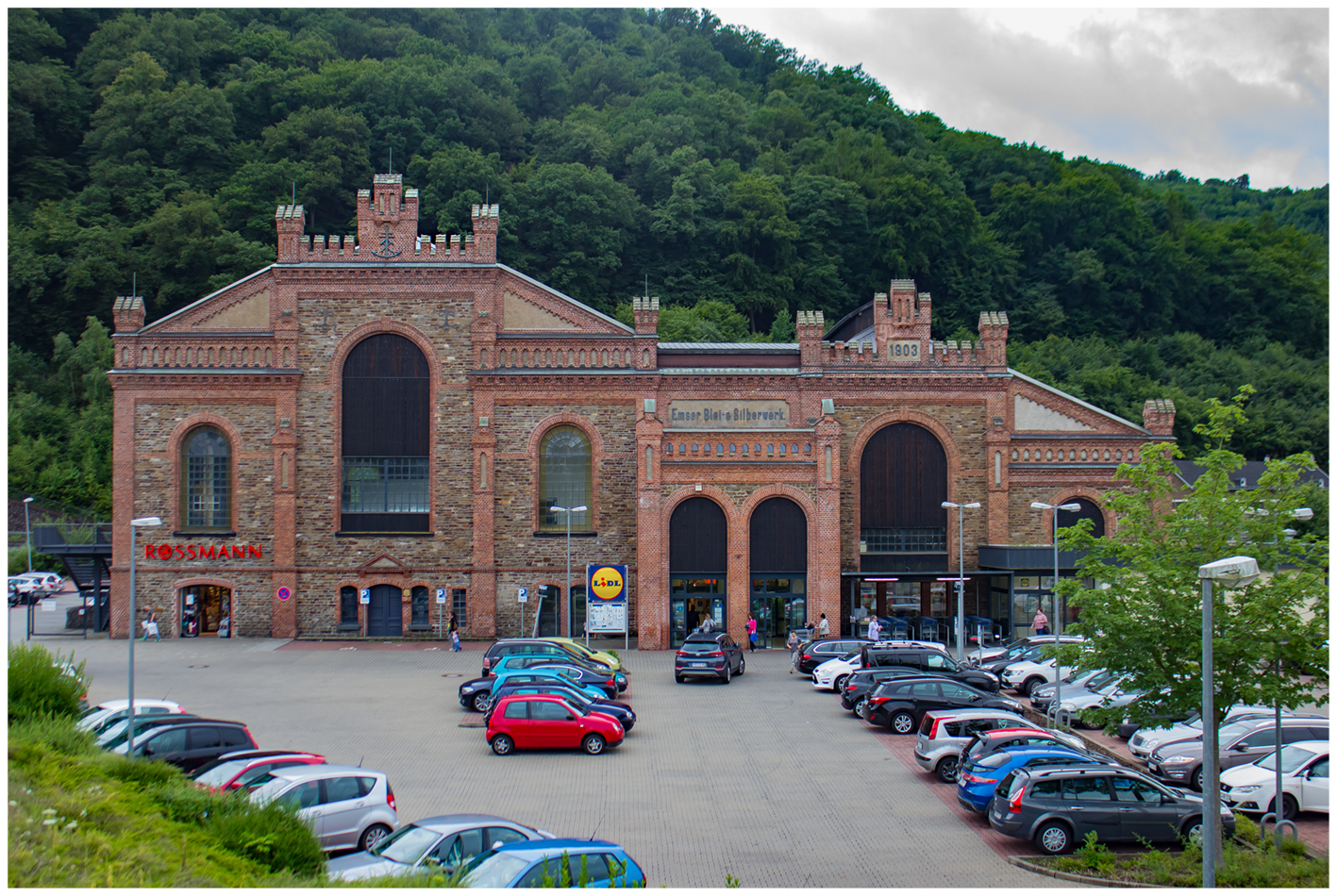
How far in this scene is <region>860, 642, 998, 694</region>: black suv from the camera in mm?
30359

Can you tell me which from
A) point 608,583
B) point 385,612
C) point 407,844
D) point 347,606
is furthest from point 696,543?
point 407,844

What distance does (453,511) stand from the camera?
4078cm

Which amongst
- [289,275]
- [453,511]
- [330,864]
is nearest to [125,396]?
[289,275]

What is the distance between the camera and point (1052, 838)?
17.4 meters

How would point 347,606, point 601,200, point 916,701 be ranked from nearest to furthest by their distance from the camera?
1. point 916,701
2. point 347,606
3. point 601,200

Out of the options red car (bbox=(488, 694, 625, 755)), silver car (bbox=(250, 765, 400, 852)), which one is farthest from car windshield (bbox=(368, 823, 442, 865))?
red car (bbox=(488, 694, 625, 755))

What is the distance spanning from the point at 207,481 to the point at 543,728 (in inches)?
921

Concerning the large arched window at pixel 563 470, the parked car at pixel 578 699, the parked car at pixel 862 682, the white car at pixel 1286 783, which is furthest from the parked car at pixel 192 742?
the large arched window at pixel 563 470

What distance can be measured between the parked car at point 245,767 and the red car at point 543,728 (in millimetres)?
5181

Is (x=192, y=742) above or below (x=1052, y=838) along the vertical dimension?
above

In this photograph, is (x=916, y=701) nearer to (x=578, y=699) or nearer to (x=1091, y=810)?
(x=578, y=699)

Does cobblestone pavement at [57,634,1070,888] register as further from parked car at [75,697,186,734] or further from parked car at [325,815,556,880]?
parked car at [325,815,556,880]

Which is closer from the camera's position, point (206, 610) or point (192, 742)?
point (192, 742)

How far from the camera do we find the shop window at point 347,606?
40.7m
